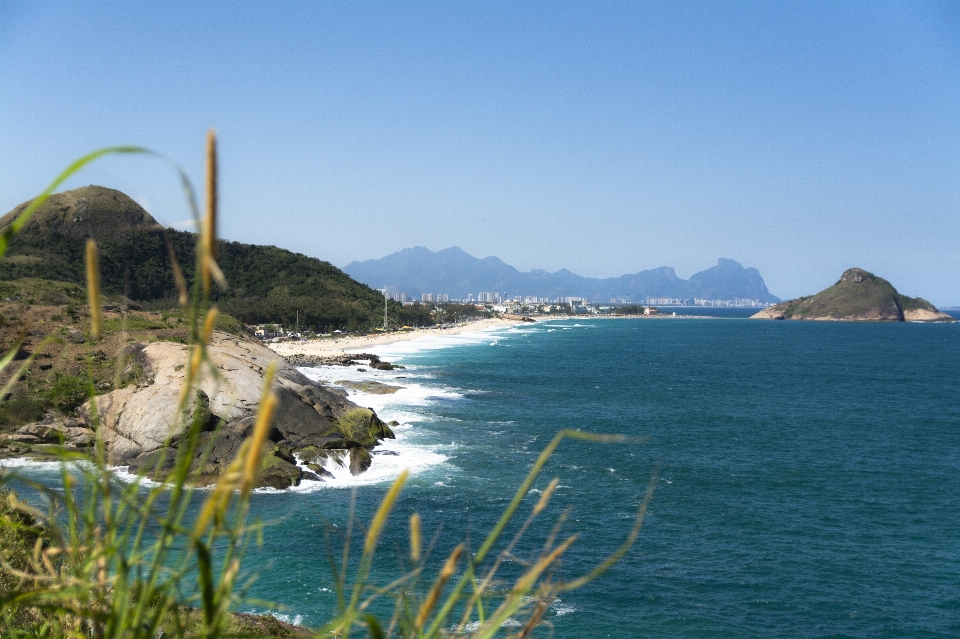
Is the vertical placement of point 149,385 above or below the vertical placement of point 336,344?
above

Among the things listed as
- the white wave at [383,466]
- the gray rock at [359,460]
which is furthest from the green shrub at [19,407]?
the gray rock at [359,460]

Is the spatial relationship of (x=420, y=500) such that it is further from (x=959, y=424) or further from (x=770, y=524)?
(x=959, y=424)

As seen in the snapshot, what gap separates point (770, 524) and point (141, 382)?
22.8 m

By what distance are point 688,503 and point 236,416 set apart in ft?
52.9

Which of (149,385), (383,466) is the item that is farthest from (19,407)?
(149,385)

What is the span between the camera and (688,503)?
2378cm

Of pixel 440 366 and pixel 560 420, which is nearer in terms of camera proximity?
pixel 560 420

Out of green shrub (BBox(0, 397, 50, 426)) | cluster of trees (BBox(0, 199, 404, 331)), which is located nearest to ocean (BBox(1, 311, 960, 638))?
green shrub (BBox(0, 397, 50, 426))

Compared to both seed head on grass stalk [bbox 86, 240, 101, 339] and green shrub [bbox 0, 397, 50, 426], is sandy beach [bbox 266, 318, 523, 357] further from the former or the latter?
seed head on grass stalk [bbox 86, 240, 101, 339]

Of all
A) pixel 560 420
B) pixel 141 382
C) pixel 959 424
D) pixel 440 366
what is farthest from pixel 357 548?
pixel 440 366

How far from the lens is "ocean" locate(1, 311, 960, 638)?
1566cm

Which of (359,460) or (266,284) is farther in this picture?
(266,284)

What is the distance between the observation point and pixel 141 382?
25.9 m

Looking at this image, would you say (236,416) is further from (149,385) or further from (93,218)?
(93,218)
